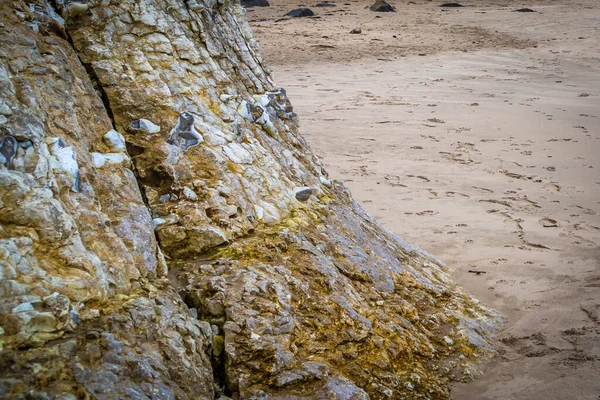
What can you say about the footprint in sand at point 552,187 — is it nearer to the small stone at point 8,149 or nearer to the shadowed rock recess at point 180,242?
the shadowed rock recess at point 180,242

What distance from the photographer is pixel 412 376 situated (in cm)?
236

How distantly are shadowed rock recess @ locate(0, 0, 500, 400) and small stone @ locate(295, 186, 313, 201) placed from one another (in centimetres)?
1

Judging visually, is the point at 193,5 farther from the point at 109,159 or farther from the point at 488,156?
the point at 488,156

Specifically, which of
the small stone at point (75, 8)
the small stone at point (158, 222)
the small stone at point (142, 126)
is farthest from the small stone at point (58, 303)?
the small stone at point (75, 8)

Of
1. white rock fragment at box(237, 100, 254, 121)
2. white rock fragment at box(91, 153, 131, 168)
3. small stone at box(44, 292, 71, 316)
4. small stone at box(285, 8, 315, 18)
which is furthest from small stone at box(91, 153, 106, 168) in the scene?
small stone at box(285, 8, 315, 18)

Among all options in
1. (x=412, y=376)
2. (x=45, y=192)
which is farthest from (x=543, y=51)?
(x=45, y=192)

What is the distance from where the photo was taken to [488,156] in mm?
6066

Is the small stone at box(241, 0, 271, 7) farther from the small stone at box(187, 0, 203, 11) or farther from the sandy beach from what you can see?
the small stone at box(187, 0, 203, 11)

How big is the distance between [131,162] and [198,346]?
2.55 ft

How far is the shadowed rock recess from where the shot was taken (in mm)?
1726

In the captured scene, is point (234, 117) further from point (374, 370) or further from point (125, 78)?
point (374, 370)

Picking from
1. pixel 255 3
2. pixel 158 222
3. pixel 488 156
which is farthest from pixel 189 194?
pixel 255 3

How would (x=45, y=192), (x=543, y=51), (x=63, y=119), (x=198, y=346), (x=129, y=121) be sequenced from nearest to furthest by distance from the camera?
1. (x=45, y=192)
2. (x=198, y=346)
3. (x=63, y=119)
4. (x=129, y=121)
5. (x=543, y=51)

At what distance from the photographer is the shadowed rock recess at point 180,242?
5.66 feet
